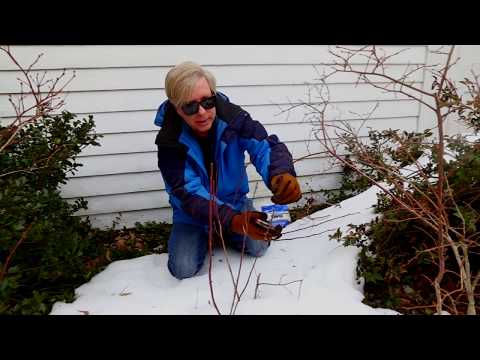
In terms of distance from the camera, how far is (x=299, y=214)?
11.2ft

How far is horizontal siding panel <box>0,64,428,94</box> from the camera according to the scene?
2.82 meters

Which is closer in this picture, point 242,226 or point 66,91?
point 242,226

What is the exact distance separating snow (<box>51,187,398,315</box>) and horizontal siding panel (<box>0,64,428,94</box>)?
1.15 metres

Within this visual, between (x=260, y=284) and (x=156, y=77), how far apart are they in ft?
5.74

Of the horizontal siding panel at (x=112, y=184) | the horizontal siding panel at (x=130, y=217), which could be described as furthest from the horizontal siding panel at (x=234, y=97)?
the horizontal siding panel at (x=130, y=217)

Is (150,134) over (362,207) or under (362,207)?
over

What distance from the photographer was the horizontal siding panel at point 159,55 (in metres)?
2.78

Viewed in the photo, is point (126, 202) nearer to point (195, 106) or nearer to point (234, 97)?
point (234, 97)

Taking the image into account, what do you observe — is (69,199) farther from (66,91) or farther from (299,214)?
(299,214)

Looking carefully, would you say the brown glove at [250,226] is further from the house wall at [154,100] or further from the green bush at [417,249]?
the house wall at [154,100]

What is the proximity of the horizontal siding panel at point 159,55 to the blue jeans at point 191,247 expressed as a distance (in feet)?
3.86

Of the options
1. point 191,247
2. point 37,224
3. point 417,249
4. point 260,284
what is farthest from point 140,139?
point 417,249

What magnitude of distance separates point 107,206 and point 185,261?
116cm

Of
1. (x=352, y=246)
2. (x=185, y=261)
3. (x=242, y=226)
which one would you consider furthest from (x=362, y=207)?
(x=185, y=261)
